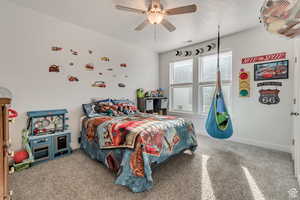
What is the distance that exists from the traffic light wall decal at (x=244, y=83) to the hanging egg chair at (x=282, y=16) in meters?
2.04

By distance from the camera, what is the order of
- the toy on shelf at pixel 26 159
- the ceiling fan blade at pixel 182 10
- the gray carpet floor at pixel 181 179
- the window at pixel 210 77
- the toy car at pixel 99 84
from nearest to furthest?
the gray carpet floor at pixel 181 179
the ceiling fan blade at pixel 182 10
the toy on shelf at pixel 26 159
the toy car at pixel 99 84
the window at pixel 210 77

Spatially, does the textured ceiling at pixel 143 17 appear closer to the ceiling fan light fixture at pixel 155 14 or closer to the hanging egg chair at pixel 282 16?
the ceiling fan light fixture at pixel 155 14

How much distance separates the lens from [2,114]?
3.11 feet

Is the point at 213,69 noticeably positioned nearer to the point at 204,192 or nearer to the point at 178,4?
the point at 178,4

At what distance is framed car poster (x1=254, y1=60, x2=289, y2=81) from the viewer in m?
2.60

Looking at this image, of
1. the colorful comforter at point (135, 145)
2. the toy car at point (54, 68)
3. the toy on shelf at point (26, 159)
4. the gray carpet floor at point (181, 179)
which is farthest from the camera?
the toy car at point (54, 68)

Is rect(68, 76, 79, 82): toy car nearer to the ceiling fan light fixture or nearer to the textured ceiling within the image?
the textured ceiling

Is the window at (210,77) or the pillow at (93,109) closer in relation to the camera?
the pillow at (93,109)

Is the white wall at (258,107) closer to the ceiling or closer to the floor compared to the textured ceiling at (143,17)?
closer to the floor

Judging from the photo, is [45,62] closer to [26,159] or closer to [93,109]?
[93,109]

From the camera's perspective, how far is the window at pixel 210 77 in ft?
11.2

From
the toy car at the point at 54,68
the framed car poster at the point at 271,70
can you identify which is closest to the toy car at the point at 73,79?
the toy car at the point at 54,68

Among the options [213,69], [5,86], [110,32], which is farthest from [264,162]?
[5,86]

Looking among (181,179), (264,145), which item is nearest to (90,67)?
(181,179)
